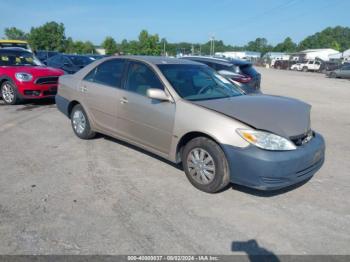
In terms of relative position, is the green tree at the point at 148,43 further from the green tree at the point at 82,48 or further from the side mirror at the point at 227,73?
the side mirror at the point at 227,73

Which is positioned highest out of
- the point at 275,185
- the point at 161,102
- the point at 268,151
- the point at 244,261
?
the point at 161,102

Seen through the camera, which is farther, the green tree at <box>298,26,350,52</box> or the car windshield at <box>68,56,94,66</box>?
the green tree at <box>298,26,350,52</box>

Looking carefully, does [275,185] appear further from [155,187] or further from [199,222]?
[155,187]

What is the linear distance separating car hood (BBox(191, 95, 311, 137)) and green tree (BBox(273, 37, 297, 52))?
14015 centimetres

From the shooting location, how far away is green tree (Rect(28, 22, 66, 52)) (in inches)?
3593

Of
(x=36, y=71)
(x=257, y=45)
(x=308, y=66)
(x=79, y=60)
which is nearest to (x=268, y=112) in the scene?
(x=36, y=71)

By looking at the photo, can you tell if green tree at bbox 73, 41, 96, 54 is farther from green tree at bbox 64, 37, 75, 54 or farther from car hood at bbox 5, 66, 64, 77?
car hood at bbox 5, 66, 64, 77

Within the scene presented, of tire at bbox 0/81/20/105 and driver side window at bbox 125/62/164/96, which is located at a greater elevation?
driver side window at bbox 125/62/164/96

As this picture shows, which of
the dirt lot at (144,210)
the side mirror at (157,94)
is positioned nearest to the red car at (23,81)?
the dirt lot at (144,210)

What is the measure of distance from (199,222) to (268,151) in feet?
3.52

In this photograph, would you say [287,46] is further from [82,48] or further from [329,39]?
[82,48]

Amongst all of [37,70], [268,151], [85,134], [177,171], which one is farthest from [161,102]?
[37,70]

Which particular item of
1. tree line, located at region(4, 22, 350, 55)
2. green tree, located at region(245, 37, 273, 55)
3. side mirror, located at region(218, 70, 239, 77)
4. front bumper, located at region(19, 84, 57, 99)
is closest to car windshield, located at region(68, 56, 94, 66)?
front bumper, located at region(19, 84, 57, 99)

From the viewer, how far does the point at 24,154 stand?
5496 mm
